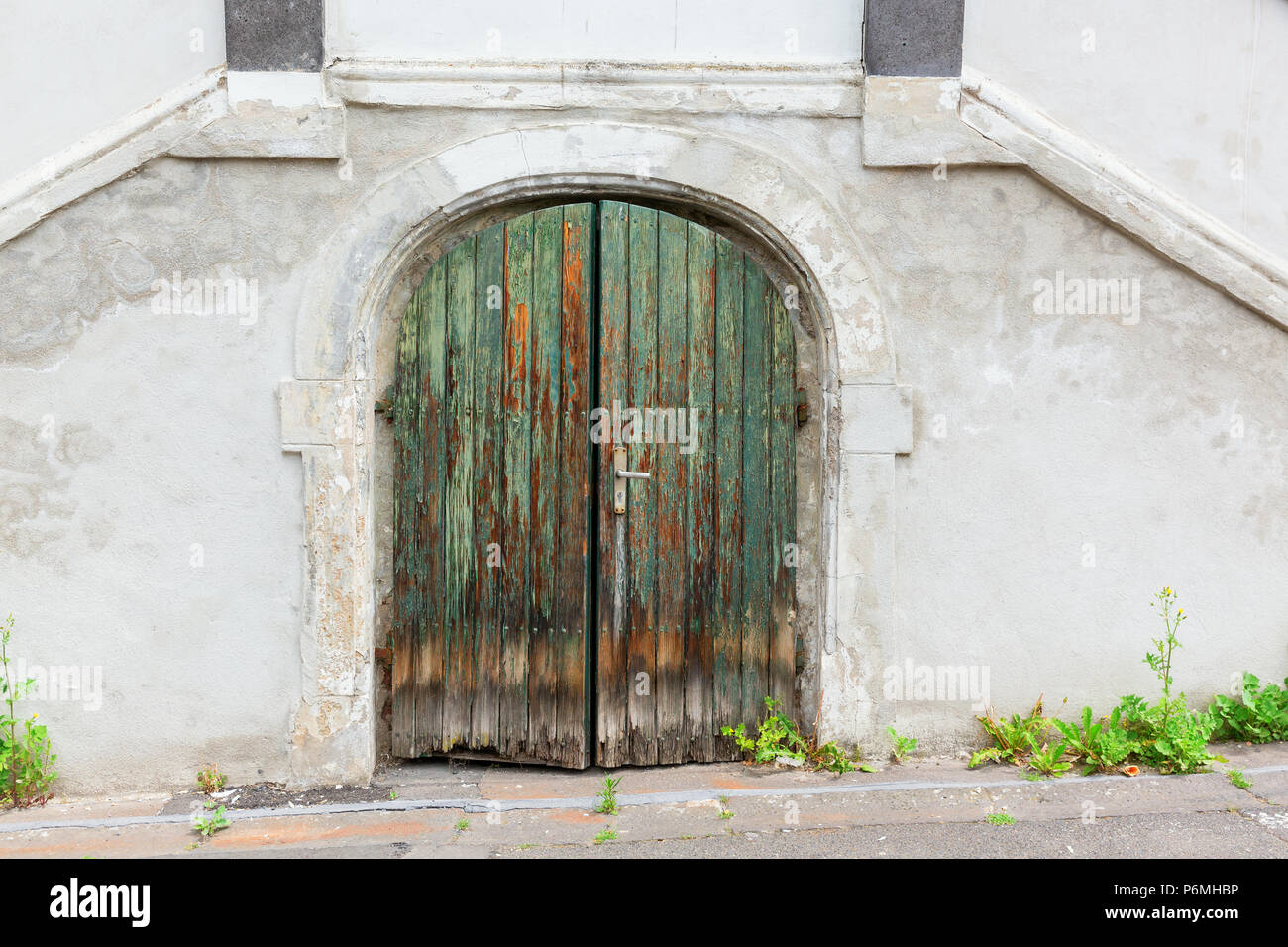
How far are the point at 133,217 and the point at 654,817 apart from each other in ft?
10.2

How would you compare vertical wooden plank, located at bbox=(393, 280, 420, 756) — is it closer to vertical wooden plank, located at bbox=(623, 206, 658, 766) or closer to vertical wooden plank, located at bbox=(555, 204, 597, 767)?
vertical wooden plank, located at bbox=(555, 204, 597, 767)

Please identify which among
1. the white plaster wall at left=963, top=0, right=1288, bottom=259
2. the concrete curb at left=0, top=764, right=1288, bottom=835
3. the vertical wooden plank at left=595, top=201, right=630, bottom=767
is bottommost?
the concrete curb at left=0, top=764, right=1288, bottom=835

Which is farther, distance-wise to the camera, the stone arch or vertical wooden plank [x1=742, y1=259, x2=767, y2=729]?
vertical wooden plank [x1=742, y1=259, x2=767, y2=729]

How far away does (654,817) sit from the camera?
3.64m

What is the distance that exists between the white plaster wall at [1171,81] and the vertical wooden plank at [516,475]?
81.1 inches

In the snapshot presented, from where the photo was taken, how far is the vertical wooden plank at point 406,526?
4.00 metres

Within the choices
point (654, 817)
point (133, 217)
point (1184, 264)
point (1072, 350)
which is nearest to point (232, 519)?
point (133, 217)

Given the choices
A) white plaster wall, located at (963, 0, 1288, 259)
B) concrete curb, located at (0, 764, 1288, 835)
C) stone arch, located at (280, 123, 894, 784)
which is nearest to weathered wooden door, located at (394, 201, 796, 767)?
stone arch, located at (280, 123, 894, 784)

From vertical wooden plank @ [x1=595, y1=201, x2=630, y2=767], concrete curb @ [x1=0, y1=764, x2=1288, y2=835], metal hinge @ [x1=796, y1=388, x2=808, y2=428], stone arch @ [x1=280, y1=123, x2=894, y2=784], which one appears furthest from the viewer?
metal hinge @ [x1=796, y1=388, x2=808, y2=428]

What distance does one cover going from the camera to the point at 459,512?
402 centimetres

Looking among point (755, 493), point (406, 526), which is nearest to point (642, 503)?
point (755, 493)

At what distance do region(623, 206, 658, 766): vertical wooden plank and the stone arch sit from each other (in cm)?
28

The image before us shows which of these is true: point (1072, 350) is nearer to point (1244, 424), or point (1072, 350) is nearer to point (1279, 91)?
point (1244, 424)

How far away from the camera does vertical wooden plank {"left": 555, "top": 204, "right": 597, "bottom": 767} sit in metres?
3.97
